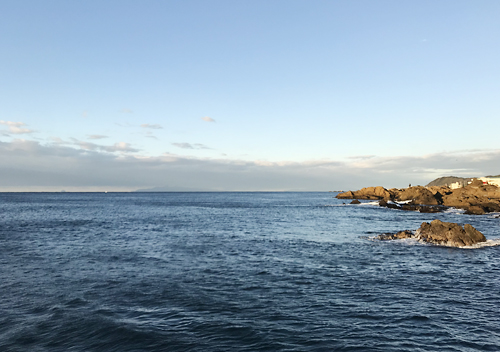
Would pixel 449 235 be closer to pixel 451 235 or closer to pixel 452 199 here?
pixel 451 235

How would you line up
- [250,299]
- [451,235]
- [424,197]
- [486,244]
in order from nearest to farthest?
[250,299]
[486,244]
[451,235]
[424,197]

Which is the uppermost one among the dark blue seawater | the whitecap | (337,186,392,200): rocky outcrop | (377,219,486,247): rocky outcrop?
(337,186,392,200): rocky outcrop

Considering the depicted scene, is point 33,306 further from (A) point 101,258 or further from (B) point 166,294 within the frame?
(A) point 101,258

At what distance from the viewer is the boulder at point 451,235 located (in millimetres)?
35094

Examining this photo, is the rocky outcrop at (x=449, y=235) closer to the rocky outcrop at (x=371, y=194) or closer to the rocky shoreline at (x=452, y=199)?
the rocky shoreline at (x=452, y=199)

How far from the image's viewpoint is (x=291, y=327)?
14391 mm

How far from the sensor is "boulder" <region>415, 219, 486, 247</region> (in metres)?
35.1

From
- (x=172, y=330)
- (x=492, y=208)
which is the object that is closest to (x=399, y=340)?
(x=172, y=330)

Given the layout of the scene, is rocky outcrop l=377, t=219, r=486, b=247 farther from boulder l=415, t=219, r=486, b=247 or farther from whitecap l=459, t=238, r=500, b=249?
whitecap l=459, t=238, r=500, b=249

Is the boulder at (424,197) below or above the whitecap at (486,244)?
above

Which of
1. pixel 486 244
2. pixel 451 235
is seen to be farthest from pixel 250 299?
pixel 486 244

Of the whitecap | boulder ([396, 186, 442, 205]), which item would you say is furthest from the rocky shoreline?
the whitecap

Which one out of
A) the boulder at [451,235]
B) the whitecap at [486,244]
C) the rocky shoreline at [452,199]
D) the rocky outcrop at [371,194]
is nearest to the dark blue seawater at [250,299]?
the whitecap at [486,244]

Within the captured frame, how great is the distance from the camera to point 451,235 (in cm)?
3581
